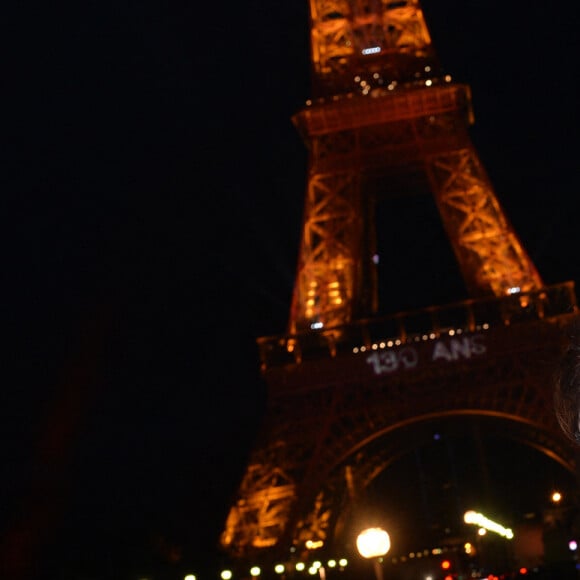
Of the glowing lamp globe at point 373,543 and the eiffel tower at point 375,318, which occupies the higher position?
the eiffel tower at point 375,318

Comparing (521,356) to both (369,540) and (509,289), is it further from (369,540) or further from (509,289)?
(369,540)

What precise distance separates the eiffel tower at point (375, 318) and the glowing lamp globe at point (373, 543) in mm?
14716

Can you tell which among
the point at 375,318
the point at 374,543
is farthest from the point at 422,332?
the point at 374,543

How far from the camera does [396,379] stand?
93.8 feet

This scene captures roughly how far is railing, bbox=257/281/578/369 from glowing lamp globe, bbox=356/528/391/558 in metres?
18.4

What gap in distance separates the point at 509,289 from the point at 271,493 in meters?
9.18

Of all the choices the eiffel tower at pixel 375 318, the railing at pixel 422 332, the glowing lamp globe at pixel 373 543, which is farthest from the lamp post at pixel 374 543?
the railing at pixel 422 332

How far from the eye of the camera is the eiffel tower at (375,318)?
89.3ft

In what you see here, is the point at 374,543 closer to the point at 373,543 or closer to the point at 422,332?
the point at 373,543

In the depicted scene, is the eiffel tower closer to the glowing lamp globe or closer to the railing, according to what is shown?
the railing

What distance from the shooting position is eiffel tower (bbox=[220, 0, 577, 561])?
2722 cm

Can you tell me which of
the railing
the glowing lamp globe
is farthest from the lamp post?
the railing

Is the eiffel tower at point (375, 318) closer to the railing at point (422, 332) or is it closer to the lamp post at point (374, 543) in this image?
the railing at point (422, 332)

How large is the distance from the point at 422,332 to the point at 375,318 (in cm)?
159
